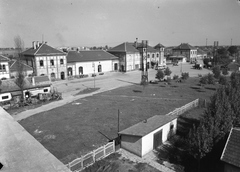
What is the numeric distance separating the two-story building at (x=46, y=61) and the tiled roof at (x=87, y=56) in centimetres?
301

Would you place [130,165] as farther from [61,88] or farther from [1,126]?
[61,88]

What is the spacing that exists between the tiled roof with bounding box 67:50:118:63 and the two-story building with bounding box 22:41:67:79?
301 cm

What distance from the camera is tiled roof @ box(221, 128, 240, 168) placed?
1050cm

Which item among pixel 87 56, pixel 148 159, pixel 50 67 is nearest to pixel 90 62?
pixel 87 56

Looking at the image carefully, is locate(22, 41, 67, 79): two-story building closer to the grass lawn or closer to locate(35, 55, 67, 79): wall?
locate(35, 55, 67, 79): wall

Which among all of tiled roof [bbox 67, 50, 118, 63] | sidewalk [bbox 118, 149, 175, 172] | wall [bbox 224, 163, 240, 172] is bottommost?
sidewalk [bbox 118, 149, 175, 172]

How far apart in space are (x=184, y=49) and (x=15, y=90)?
80.2 m

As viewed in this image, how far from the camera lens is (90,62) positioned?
2104 inches

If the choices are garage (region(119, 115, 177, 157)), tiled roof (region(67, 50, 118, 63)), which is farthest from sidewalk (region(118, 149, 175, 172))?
tiled roof (region(67, 50, 118, 63))

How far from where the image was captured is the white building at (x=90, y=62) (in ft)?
165

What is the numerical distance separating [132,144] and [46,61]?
36091mm

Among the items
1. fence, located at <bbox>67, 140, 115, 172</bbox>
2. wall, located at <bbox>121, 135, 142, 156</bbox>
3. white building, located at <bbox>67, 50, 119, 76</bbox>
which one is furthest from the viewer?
white building, located at <bbox>67, 50, 119, 76</bbox>

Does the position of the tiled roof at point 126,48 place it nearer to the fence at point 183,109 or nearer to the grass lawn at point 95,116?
the grass lawn at point 95,116

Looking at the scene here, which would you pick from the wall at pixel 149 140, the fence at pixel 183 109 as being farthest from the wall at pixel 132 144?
the fence at pixel 183 109
